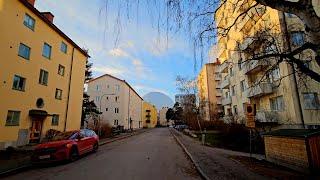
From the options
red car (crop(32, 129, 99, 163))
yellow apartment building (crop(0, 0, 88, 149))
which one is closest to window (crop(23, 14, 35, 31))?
yellow apartment building (crop(0, 0, 88, 149))

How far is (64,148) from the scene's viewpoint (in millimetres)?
12609

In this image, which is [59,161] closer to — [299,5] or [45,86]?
[299,5]

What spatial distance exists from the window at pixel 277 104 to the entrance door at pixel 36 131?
24.3 metres

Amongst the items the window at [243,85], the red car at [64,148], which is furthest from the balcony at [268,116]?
the red car at [64,148]

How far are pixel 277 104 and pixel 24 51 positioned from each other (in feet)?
83.9

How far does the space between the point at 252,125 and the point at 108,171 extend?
8003 millimetres

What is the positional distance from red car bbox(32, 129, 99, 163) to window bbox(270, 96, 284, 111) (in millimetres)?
19719

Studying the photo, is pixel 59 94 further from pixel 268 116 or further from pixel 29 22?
pixel 268 116

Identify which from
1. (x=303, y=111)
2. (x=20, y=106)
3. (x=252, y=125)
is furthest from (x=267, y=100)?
(x=20, y=106)

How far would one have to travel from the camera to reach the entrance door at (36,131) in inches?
895

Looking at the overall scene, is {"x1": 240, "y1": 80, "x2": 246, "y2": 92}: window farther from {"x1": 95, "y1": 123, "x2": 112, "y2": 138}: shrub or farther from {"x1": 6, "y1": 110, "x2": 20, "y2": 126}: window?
{"x1": 6, "y1": 110, "x2": 20, "y2": 126}: window

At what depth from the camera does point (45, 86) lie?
24922 millimetres

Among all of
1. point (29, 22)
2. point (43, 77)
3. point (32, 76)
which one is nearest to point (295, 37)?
point (32, 76)

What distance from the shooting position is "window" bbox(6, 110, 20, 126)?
1939 centimetres
